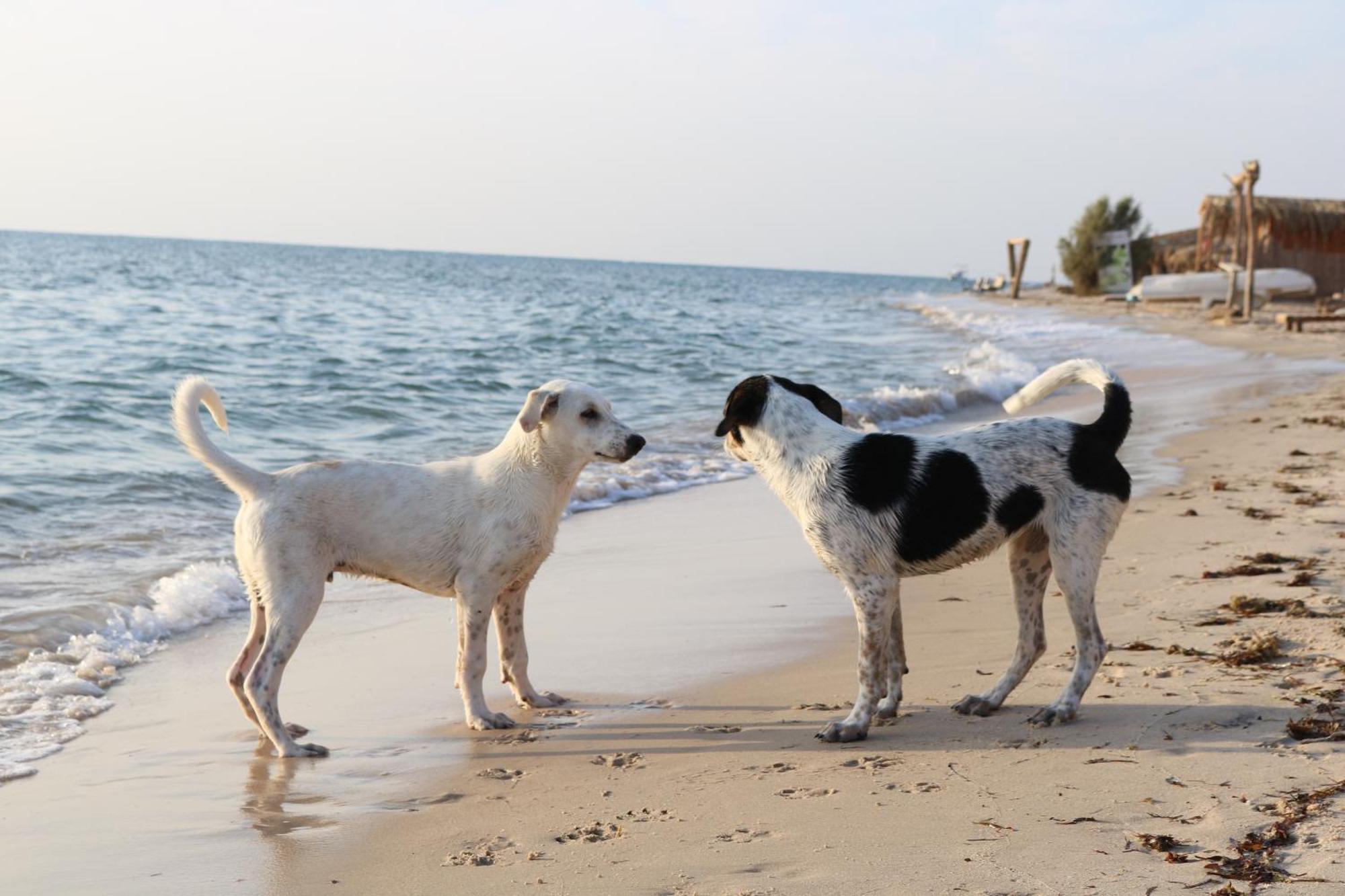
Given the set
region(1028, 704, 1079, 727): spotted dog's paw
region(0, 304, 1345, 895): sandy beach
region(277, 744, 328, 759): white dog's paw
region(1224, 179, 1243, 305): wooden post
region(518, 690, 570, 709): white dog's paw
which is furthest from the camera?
region(1224, 179, 1243, 305): wooden post

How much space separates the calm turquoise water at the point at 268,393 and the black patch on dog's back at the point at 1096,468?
4.61 metres

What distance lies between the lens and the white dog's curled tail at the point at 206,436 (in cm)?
538

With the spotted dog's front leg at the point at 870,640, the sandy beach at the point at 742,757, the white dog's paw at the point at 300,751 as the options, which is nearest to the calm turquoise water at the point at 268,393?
the sandy beach at the point at 742,757

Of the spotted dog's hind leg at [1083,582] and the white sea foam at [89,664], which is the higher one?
the spotted dog's hind leg at [1083,582]

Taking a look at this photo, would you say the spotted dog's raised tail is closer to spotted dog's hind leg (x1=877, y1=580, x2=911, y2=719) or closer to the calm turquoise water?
spotted dog's hind leg (x1=877, y1=580, x2=911, y2=719)

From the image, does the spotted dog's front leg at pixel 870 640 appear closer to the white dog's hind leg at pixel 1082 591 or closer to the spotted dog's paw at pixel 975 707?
the spotted dog's paw at pixel 975 707

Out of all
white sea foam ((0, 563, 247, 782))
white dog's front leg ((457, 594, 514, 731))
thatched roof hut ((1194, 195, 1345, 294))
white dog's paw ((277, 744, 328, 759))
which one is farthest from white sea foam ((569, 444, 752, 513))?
thatched roof hut ((1194, 195, 1345, 294))

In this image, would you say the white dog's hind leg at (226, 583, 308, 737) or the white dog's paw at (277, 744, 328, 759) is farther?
the white dog's hind leg at (226, 583, 308, 737)

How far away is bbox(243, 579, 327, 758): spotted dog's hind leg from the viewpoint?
5.09 meters

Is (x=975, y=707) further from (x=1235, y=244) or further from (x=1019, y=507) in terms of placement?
(x=1235, y=244)

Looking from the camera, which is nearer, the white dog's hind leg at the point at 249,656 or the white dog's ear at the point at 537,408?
the white dog's hind leg at the point at 249,656

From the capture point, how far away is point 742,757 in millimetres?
4797

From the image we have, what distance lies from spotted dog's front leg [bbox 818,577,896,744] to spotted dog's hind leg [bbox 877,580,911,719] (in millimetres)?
148

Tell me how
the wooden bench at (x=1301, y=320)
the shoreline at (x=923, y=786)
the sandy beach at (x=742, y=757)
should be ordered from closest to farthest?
1. the shoreline at (x=923, y=786)
2. the sandy beach at (x=742, y=757)
3. the wooden bench at (x=1301, y=320)
